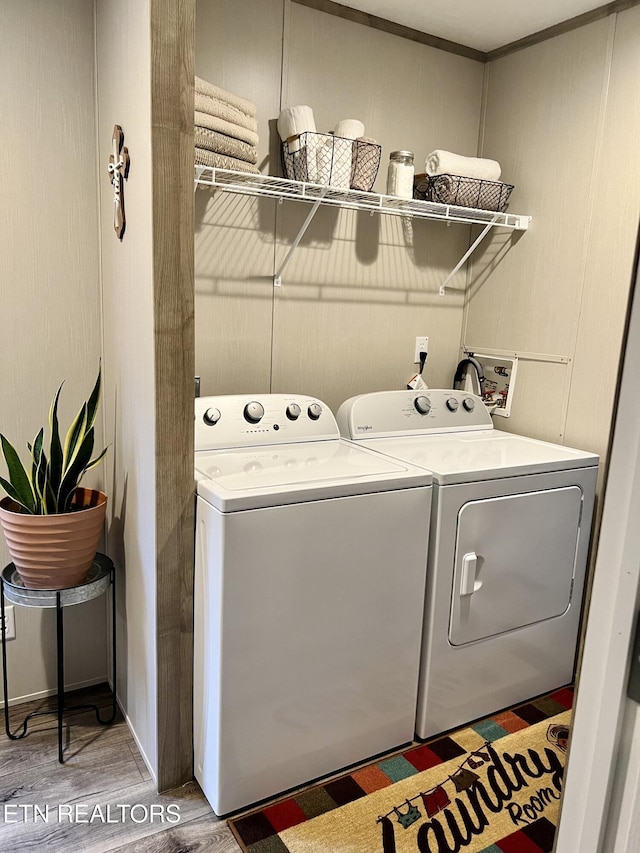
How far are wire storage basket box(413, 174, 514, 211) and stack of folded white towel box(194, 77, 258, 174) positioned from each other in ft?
2.40

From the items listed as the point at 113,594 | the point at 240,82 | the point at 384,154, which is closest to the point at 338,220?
the point at 384,154

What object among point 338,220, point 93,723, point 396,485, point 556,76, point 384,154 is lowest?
point 93,723

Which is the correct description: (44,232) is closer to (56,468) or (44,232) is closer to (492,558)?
(56,468)

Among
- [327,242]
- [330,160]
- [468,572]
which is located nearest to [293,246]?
[327,242]

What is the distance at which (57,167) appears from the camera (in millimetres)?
1938

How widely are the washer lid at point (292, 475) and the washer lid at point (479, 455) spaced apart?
0.09 meters

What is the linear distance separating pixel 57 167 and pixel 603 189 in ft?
5.92

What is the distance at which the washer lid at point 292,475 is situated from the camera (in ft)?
5.31

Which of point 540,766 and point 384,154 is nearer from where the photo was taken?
point 540,766

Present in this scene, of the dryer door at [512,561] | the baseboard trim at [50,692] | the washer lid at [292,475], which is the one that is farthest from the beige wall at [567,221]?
the baseboard trim at [50,692]

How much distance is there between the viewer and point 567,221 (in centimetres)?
239

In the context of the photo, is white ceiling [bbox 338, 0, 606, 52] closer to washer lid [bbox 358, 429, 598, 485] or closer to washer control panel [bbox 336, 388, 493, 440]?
washer control panel [bbox 336, 388, 493, 440]

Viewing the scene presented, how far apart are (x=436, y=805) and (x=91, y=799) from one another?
3.08 feet

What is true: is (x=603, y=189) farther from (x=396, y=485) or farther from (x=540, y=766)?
(x=540, y=766)
